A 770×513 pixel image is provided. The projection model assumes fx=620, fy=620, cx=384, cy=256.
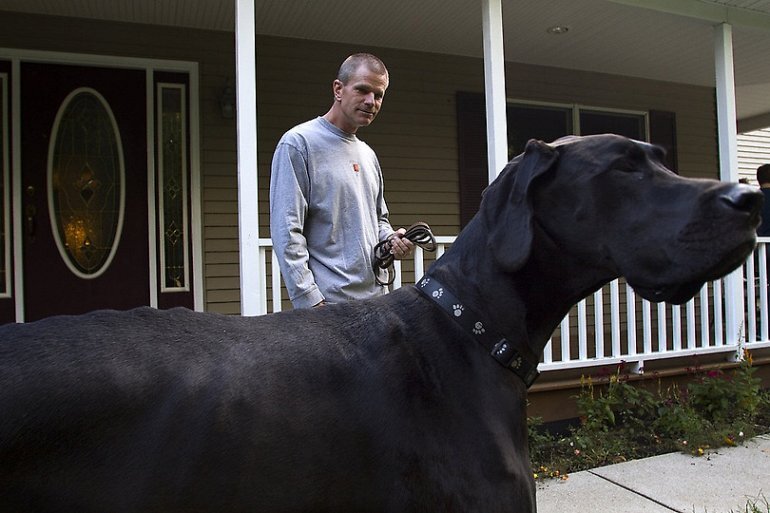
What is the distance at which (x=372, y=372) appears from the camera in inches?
53.4

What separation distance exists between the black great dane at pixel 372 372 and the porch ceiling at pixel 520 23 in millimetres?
4733

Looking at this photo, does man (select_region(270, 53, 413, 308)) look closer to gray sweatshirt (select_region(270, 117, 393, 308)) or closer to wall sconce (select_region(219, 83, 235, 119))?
gray sweatshirt (select_region(270, 117, 393, 308))

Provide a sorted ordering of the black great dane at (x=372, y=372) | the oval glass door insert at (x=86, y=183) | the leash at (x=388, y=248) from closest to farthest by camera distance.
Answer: the black great dane at (x=372, y=372) < the leash at (x=388, y=248) < the oval glass door insert at (x=86, y=183)

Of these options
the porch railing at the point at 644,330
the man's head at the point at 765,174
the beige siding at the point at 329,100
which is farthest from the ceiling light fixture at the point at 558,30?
the porch railing at the point at 644,330

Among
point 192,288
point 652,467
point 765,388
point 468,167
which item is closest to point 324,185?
point 652,467

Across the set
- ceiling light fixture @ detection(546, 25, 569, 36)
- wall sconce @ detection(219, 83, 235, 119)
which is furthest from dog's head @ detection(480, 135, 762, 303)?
ceiling light fixture @ detection(546, 25, 569, 36)

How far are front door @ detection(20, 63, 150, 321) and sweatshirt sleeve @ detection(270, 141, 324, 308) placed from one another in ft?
13.0

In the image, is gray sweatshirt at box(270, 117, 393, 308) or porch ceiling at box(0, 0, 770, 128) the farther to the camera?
porch ceiling at box(0, 0, 770, 128)

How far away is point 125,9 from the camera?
214 inches

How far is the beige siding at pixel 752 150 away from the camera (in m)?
12.4

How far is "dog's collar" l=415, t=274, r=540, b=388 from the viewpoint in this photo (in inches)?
57.0

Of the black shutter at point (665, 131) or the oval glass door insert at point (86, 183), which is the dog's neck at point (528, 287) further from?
the black shutter at point (665, 131)

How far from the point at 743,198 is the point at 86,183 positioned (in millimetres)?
5574

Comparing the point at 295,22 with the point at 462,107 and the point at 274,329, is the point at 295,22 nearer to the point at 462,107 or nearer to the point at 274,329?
the point at 462,107
